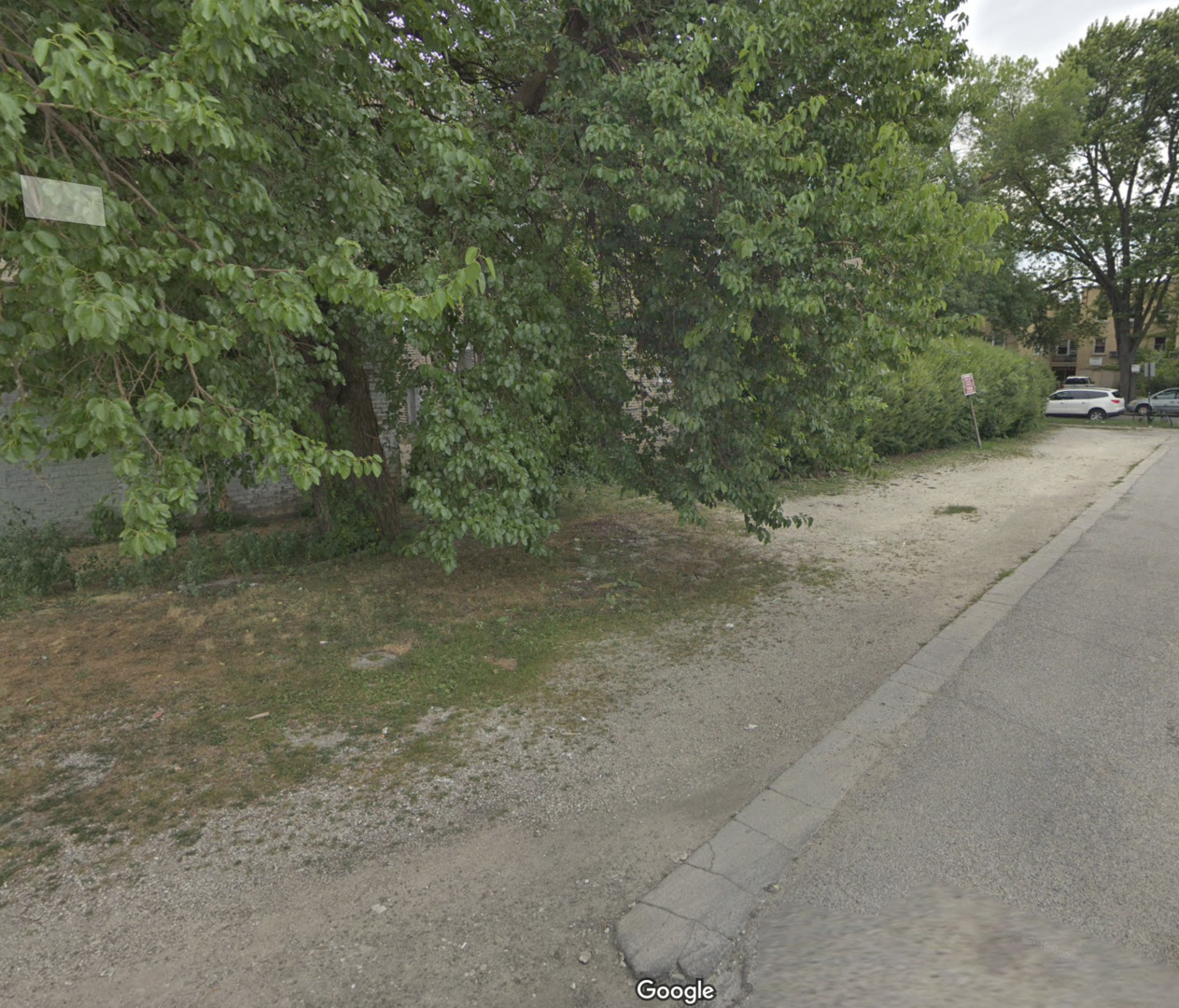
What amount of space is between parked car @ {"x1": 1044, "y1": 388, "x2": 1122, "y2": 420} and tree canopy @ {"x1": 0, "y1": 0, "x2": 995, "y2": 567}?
103 ft

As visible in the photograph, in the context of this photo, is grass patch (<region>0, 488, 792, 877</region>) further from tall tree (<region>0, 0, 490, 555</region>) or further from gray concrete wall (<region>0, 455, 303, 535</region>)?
gray concrete wall (<region>0, 455, 303, 535</region>)

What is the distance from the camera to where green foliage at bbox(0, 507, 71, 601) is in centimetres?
702

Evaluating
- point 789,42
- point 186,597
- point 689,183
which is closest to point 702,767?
point 689,183

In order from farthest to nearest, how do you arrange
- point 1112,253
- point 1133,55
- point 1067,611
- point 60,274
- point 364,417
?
point 1112,253
point 1133,55
point 364,417
point 1067,611
point 60,274

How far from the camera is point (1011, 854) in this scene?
306 centimetres

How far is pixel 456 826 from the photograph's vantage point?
3.32 metres

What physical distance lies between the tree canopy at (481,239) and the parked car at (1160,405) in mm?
33311

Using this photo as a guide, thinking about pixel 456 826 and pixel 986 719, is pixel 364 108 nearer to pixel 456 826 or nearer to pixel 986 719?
pixel 456 826

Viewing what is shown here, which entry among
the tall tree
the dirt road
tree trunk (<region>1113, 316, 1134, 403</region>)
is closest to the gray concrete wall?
the tall tree

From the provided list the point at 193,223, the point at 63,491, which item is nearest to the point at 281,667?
the point at 193,223

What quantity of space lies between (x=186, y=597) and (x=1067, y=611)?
7.98m

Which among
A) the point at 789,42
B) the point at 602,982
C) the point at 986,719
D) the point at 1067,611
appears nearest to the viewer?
the point at 602,982

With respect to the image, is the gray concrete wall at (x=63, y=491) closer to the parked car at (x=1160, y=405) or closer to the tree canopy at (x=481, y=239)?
the tree canopy at (x=481, y=239)

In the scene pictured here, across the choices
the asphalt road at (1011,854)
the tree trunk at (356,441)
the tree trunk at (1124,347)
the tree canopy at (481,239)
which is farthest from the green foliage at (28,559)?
the tree trunk at (1124,347)
